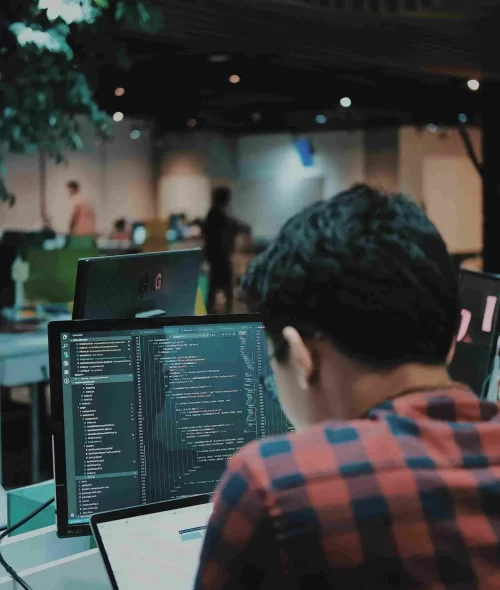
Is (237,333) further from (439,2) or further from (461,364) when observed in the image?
(439,2)

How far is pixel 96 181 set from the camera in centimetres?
1503

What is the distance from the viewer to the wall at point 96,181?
45.1 ft

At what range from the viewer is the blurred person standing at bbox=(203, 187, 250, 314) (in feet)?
34.3

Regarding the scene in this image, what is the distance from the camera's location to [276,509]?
0.77m

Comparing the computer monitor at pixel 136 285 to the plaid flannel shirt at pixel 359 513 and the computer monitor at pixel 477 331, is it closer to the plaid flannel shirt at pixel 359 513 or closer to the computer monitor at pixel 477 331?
the computer monitor at pixel 477 331

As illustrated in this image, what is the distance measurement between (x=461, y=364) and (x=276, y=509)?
158 centimetres

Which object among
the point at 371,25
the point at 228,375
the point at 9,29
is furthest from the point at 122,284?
the point at 371,25

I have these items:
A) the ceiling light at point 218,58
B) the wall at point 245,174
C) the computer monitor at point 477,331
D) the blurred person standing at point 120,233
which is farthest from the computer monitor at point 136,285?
the wall at point 245,174

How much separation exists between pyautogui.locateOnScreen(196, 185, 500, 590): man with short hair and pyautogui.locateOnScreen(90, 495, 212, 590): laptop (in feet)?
1.37

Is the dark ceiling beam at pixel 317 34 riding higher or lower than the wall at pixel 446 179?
higher

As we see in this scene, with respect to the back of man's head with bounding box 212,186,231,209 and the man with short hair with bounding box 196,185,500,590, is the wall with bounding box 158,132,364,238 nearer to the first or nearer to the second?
the back of man's head with bounding box 212,186,231,209

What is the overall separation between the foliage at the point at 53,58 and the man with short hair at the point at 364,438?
2.45 m

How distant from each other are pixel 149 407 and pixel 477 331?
1070 mm

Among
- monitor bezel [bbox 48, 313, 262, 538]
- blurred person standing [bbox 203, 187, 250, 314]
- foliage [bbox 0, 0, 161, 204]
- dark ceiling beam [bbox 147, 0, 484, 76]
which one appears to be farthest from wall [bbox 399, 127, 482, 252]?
monitor bezel [bbox 48, 313, 262, 538]
